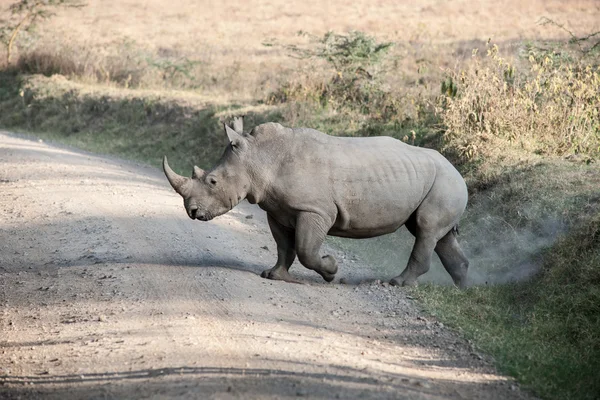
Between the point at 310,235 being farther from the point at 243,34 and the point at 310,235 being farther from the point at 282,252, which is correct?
the point at 243,34

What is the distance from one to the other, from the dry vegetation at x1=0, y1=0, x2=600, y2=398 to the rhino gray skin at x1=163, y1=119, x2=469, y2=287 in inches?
35.3

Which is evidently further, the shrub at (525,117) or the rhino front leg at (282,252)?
the shrub at (525,117)

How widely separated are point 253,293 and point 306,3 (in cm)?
3382

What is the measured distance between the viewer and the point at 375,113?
1648 centimetres

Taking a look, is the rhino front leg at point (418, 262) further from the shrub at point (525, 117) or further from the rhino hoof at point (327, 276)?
the shrub at point (525, 117)

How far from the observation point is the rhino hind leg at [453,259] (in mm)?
9305

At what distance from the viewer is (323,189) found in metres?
8.31

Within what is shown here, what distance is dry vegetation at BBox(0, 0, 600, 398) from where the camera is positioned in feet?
26.1

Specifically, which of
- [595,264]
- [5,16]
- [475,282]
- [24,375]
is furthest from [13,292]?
[5,16]

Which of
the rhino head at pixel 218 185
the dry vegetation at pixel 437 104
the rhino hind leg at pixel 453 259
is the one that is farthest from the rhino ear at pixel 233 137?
the rhino hind leg at pixel 453 259

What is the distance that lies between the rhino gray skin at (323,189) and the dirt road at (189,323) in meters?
0.55

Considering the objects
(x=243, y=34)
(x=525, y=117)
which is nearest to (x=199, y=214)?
(x=525, y=117)

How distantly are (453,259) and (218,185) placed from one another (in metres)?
2.91

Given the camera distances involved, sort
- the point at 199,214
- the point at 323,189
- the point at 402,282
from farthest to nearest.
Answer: the point at 402,282 < the point at 199,214 < the point at 323,189
